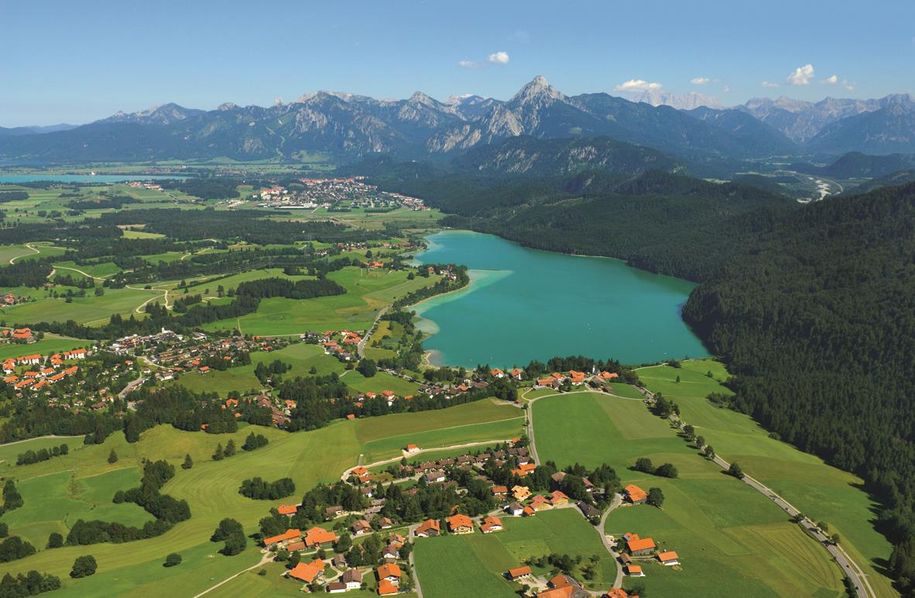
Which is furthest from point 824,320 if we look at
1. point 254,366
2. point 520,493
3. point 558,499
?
point 254,366

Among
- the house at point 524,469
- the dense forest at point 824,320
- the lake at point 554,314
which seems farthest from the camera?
the lake at point 554,314

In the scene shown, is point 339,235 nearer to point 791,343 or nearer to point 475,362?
point 475,362

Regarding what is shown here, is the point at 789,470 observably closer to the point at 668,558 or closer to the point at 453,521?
the point at 668,558

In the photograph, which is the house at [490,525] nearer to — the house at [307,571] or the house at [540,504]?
the house at [540,504]

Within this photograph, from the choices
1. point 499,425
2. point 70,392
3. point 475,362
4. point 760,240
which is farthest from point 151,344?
point 760,240

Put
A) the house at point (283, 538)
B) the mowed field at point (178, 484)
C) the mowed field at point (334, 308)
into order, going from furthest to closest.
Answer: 1. the mowed field at point (334, 308)
2. the house at point (283, 538)
3. the mowed field at point (178, 484)

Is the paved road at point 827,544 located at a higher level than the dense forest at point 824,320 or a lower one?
lower

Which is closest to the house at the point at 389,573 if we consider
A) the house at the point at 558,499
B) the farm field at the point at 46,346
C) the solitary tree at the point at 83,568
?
the house at the point at 558,499
